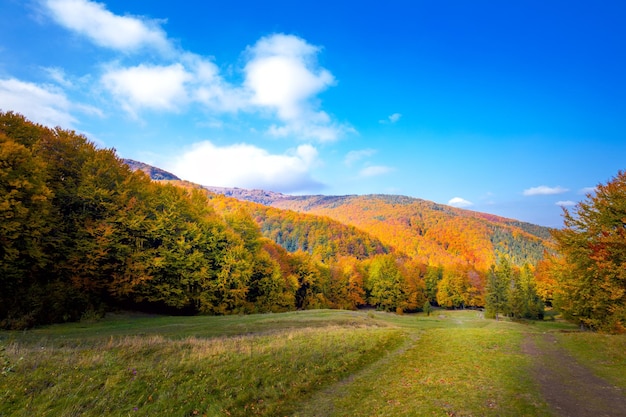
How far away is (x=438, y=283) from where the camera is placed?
111 metres

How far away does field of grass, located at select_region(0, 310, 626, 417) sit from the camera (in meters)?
9.57

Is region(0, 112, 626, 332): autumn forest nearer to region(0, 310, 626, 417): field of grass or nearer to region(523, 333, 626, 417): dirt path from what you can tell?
region(0, 310, 626, 417): field of grass

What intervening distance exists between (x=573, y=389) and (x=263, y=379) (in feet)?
39.8

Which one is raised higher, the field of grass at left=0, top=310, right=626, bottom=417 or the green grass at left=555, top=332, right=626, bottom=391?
the green grass at left=555, top=332, right=626, bottom=391

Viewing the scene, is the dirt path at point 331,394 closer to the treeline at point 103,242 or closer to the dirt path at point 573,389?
the dirt path at point 573,389

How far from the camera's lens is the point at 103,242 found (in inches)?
1291

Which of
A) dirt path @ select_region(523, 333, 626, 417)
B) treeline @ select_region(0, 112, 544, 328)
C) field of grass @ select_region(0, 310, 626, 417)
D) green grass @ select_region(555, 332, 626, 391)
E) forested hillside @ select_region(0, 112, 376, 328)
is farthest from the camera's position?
treeline @ select_region(0, 112, 544, 328)

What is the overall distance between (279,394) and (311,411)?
1713 mm

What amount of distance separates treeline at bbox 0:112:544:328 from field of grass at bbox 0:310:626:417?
10.9m

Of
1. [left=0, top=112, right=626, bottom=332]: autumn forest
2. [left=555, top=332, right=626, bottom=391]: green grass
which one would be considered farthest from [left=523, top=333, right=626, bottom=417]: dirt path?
[left=0, top=112, right=626, bottom=332]: autumn forest

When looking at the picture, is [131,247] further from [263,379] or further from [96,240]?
[263,379]

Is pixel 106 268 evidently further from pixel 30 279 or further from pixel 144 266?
pixel 30 279

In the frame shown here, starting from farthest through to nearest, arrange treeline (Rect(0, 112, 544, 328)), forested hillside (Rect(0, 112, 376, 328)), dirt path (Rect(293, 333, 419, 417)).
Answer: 1. treeline (Rect(0, 112, 544, 328))
2. forested hillside (Rect(0, 112, 376, 328))
3. dirt path (Rect(293, 333, 419, 417))

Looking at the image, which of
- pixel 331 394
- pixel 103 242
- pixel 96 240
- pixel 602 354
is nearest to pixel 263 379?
pixel 331 394
